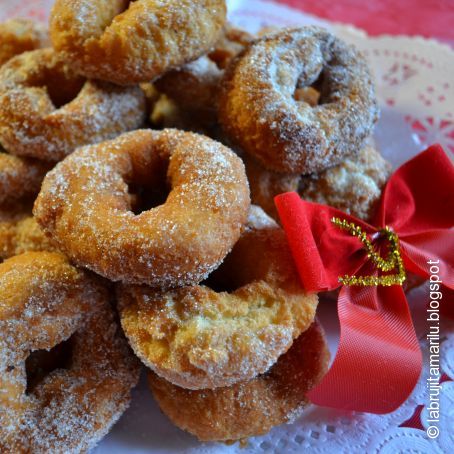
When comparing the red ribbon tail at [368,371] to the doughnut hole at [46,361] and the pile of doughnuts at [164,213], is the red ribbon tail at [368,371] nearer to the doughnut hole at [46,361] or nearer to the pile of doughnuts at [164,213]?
the pile of doughnuts at [164,213]

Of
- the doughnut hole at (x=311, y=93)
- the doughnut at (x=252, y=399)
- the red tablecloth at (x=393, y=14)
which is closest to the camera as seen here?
the doughnut at (x=252, y=399)

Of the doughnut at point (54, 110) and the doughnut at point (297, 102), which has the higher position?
the doughnut at point (297, 102)

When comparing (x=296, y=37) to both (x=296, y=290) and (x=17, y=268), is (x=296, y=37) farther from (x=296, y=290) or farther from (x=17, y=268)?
(x=17, y=268)

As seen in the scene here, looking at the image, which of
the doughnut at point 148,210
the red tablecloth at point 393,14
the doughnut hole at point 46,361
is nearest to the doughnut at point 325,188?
the doughnut at point 148,210

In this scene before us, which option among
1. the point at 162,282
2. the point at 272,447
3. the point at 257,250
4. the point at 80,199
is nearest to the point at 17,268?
the point at 80,199

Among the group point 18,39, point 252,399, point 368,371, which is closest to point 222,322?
point 252,399

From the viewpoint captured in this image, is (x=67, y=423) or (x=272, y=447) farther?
(x=272, y=447)

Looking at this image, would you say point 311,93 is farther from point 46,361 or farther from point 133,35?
point 46,361
